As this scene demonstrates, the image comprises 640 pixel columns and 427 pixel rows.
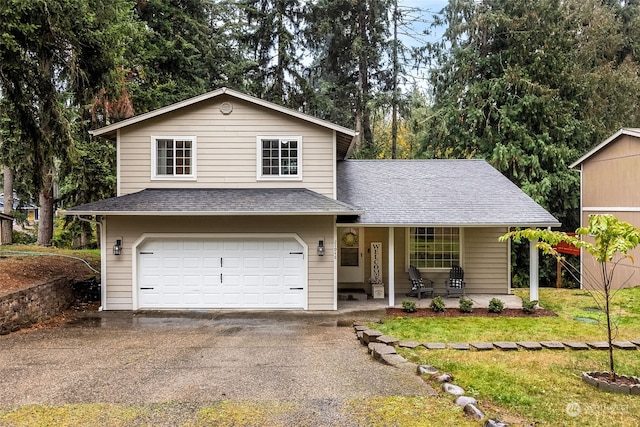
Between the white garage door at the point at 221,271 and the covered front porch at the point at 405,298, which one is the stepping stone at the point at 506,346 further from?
the white garage door at the point at 221,271

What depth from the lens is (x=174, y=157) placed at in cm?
1127

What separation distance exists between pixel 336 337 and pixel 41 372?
4.76m

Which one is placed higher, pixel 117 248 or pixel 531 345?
pixel 117 248

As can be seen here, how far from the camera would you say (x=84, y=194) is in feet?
52.8

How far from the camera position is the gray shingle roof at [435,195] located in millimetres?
10664

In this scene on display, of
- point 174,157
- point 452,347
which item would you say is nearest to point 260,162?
point 174,157

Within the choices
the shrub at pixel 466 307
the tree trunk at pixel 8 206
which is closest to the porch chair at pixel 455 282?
the shrub at pixel 466 307

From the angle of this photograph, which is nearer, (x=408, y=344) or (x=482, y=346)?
(x=482, y=346)

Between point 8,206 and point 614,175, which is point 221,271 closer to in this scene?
point 614,175

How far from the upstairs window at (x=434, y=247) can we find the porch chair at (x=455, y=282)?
1.22 feet

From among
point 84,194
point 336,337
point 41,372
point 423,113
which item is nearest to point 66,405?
point 41,372

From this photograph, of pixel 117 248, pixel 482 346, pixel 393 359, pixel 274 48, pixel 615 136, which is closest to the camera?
pixel 393 359

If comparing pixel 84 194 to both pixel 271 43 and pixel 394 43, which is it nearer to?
pixel 271 43

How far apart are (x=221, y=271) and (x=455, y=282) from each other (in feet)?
21.0
